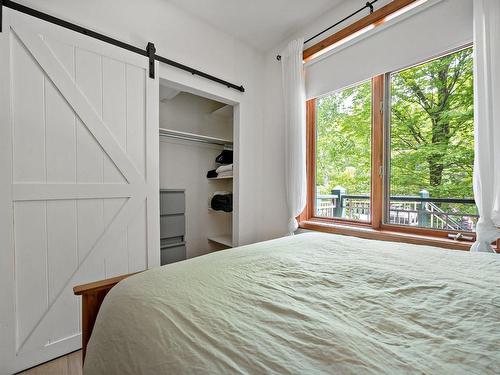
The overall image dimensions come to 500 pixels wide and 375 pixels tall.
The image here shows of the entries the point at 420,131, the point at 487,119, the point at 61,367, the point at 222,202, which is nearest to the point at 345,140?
the point at 420,131

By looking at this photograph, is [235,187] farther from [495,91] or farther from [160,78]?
[495,91]

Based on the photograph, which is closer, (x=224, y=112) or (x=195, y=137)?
(x=195, y=137)

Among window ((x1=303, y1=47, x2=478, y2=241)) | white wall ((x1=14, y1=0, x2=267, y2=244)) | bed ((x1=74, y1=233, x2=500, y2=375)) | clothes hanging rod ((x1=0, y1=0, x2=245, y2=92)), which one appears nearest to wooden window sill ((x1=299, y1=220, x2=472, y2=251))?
window ((x1=303, y1=47, x2=478, y2=241))

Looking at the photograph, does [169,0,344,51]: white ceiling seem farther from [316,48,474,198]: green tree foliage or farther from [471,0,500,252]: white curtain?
[471,0,500,252]: white curtain

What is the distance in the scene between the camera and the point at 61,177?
5.05 feet

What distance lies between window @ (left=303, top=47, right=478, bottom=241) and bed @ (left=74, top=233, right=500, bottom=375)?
0.86 meters

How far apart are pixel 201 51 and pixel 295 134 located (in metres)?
1.25

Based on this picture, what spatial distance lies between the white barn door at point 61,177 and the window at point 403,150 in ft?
5.88

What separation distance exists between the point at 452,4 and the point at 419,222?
5.05 feet

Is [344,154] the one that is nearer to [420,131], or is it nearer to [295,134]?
[295,134]

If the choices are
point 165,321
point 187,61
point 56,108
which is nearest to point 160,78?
point 187,61

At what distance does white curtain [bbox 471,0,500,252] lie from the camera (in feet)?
4.47

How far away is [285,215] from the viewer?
8.62 ft

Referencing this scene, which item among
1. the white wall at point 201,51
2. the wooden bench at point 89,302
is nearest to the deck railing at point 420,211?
the white wall at point 201,51
